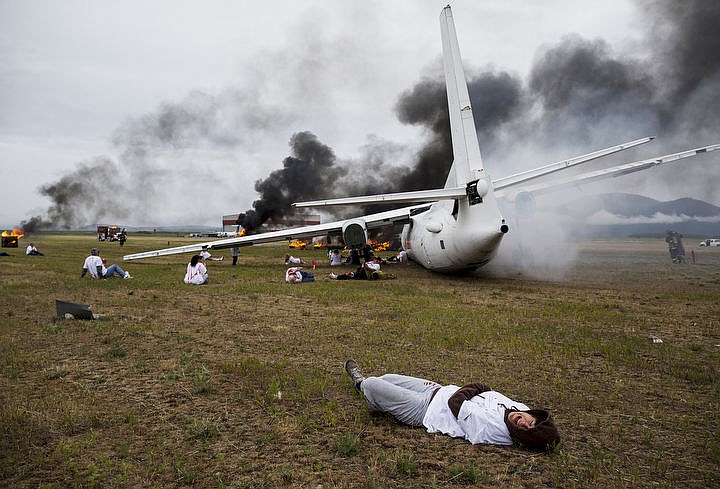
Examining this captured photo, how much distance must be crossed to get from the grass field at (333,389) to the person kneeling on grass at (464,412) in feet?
0.47

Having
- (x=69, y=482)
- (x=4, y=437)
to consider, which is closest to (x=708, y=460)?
(x=69, y=482)

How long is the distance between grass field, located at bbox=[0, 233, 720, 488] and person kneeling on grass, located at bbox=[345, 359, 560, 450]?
0.47 ft

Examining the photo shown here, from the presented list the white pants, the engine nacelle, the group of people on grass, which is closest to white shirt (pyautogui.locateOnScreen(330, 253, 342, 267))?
the engine nacelle

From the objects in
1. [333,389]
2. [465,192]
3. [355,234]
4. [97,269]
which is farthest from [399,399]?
[97,269]

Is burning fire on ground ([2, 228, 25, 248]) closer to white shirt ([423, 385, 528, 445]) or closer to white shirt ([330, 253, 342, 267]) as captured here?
white shirt ([330, 253, 342, 267])

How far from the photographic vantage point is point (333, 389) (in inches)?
212

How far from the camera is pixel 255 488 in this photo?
3.28 metres

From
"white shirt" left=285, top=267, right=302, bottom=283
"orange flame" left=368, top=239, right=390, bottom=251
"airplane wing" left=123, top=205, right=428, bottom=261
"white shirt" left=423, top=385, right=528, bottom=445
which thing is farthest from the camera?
"orange flame" left=368, top=239, right=390, bottom=251

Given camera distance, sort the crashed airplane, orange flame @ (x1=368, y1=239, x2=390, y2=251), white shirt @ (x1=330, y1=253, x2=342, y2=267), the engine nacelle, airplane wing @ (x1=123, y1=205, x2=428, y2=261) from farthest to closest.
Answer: orange flame @ (x1=368, y1=239, x2=390, y2=251) < white shirt @ (x1=330, y1=253, x2=342, y2=267) < airplane wing @ (x1=123, y1=205, x2=428, y2=261) < the engine nacelle < the crashed airplane

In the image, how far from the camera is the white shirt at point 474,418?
13.2ft

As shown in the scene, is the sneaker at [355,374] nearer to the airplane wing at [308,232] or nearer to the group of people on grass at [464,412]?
the group of people on grass at [464,412]

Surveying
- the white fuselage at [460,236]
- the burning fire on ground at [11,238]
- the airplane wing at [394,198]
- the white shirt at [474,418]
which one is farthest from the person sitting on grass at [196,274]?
the burning fire on ground at [11,238]

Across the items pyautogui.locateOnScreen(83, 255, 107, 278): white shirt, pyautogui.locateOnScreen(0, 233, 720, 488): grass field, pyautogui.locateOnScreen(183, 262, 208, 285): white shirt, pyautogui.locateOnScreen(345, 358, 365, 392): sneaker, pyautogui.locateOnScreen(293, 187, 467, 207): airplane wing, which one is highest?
pyautogui.locateOnScreen(293, 187, 467, 207): airplane wing

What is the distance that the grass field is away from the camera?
11.7 ft
